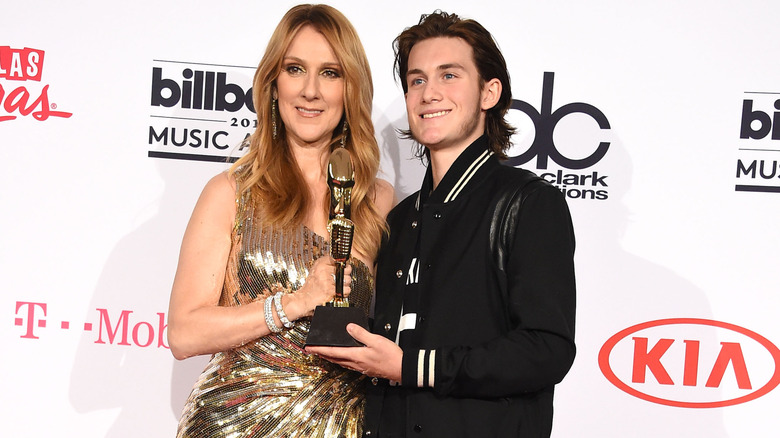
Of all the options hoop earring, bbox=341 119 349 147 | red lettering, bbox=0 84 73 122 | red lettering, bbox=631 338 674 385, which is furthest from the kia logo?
red lettering, bbox=0 84 73 122

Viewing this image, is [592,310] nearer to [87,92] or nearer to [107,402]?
[107,402]

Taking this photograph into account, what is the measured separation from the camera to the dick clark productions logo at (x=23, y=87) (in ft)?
9.11

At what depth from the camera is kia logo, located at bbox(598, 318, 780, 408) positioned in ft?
8.74

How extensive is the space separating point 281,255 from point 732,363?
5.71ft

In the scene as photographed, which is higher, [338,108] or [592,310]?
[338,108]

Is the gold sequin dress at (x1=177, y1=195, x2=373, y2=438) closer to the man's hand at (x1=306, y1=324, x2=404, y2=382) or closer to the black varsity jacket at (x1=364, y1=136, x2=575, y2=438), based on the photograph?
the black varsity jacket at (x1=364, y1=136, x2=575, y2=438)

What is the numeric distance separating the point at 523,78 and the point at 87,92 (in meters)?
1.63

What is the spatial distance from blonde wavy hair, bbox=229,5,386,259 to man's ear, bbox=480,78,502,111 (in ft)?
1.21

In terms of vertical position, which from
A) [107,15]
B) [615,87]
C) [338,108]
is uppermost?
[107,15]

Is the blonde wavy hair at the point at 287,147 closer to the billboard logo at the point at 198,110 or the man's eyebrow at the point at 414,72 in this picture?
the man's eyebrow at the point at 414,72

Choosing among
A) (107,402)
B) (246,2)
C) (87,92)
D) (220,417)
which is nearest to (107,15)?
(87,92)

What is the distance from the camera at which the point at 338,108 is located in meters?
2.10

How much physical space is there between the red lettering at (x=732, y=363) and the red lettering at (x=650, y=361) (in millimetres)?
158

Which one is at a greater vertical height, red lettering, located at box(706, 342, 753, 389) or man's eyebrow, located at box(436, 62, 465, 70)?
man's eyebrow, located at box(436, 62, 465, 70)
